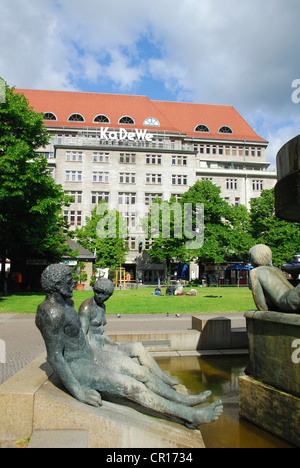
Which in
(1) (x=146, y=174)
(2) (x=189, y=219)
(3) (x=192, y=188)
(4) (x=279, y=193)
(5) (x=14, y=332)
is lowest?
(5) (x=14, y=332)

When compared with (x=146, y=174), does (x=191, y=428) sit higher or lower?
lower

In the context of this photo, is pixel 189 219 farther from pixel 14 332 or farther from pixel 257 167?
pixel 14 332

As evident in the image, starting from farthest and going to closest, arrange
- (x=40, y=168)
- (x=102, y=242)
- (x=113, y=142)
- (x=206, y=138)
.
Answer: (x=206, y=138), (x=113, y=142), (x=102, y=242), (x=40, y=168)

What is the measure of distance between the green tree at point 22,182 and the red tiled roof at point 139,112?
36.6 meters

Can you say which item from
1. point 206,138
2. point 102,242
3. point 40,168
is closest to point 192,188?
point 102,242

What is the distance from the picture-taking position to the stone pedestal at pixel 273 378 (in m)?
3.86

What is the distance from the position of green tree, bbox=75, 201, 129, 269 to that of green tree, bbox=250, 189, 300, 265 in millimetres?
17213

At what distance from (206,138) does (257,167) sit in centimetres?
1078

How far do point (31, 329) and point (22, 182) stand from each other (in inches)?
423

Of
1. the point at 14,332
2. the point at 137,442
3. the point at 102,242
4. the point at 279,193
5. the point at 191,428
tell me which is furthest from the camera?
the point at 102,242

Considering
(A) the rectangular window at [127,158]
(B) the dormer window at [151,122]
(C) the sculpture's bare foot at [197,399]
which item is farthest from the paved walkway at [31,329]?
(B) the dormer window at [151,122]

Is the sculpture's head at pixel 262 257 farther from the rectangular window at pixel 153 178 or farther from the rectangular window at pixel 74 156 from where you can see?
the rectangular window at pixel 74 156
